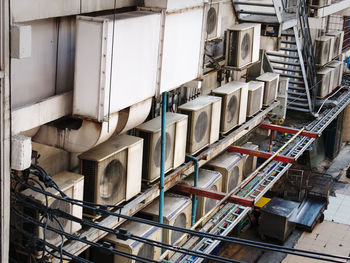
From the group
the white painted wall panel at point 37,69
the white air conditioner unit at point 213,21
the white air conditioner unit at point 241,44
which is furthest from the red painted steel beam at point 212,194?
the white painted wall panel at point 37,69

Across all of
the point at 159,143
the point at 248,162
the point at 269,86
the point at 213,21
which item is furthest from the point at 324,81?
the point at 159,143

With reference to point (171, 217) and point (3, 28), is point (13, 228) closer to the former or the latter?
point (3, 28)

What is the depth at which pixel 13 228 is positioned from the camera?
8.72m

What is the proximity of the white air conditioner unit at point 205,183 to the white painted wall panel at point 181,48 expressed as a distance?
282 cm

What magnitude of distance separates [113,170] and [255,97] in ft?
21.3

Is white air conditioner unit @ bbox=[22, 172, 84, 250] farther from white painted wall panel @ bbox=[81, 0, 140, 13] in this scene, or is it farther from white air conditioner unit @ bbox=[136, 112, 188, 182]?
white painted wall panel @ bbox=[81, 0, 140, 13]

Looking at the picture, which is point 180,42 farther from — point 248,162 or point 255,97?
point 248,162

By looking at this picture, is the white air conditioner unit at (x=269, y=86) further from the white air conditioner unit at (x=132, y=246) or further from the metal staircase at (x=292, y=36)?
the white air conditioner unit at (x=132, y=246)

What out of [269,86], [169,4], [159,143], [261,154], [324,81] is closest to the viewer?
[169,4]

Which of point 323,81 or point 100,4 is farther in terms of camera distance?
point 323,81

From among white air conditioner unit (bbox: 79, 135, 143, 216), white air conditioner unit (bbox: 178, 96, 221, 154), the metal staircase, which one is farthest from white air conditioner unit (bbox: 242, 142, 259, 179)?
white air conditioner unit (bbox: 79, 135, 143, 216)

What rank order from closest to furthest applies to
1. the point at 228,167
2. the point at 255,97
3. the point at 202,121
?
the point at 202,121, the point at 228,167, the point at 255,97

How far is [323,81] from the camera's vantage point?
19953 millimetres

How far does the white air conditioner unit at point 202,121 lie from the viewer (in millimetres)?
12461
